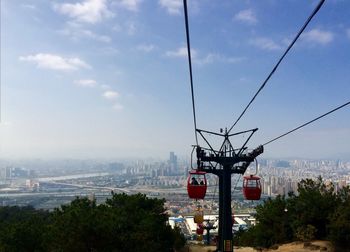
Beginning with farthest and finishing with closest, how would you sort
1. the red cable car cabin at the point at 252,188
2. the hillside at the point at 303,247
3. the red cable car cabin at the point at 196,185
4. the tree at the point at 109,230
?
the hillside at the point at 303,247, the tree at the point at 109,230, the red cable car cabin at the point at 196,185, the red cable car cabin at the point at 252,188

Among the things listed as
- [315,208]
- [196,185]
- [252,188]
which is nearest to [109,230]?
[196,185]

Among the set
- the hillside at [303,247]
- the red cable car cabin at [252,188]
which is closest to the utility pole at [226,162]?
the red cable car cabin at [252,188]

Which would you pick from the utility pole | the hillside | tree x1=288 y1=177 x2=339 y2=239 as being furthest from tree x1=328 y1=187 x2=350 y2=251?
the utility pole

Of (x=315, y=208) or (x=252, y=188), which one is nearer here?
(x=252, y=188)

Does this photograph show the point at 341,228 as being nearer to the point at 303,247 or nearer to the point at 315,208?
the point at 303,247

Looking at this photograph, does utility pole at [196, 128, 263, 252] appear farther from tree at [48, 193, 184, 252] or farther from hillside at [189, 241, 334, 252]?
hillside at [189, 241, 334, 252]

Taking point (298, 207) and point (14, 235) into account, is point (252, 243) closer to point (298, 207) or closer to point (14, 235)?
point (298, 207)

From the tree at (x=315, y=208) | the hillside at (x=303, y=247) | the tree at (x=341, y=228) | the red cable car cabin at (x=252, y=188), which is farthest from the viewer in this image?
the tree at (x=315, y=208)

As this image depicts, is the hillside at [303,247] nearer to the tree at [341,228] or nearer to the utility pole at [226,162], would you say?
the tree at [341,228]
